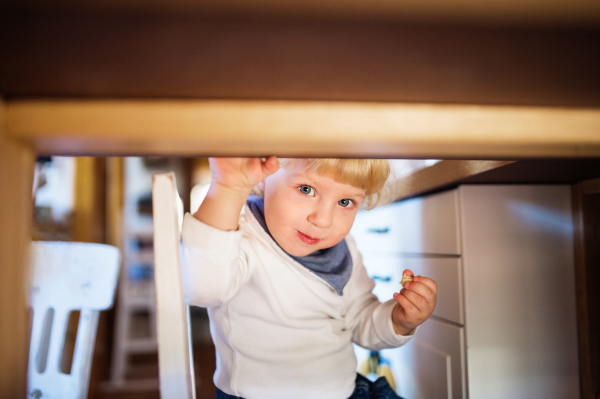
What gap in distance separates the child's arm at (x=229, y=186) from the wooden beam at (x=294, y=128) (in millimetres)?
151

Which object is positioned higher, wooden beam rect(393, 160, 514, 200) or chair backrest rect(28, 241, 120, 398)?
wooden beam rect(393, 160, 514, 200)

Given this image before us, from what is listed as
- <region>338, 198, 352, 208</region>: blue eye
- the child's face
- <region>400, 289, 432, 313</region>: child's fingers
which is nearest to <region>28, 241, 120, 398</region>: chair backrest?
the child's face

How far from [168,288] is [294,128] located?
8.2 inches

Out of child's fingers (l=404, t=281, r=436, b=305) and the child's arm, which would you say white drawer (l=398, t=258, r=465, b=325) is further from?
the child's arm

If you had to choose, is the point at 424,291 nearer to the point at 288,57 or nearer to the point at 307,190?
the point at 307,190

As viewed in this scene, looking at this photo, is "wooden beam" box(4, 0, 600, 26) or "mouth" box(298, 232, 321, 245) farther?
"mouth" box(298, 232, 321, 245)

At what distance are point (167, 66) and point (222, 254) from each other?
0.32 m

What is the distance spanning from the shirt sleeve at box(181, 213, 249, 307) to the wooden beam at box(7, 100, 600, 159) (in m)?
0.23

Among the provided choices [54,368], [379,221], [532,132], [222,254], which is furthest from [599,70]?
[379,221]

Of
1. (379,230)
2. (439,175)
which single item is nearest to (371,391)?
(439,175)

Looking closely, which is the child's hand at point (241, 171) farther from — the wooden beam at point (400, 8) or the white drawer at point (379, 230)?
the white drawer at point (379, 230)

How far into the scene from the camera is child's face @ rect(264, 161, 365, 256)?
2.20ft

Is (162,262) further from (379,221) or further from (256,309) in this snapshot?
(379,221)

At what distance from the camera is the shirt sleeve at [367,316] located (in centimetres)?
78
